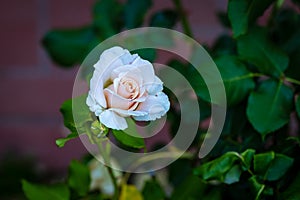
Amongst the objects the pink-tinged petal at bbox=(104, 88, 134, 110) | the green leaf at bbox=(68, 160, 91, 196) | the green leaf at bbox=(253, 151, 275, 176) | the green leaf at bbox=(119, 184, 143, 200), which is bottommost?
the green leaf at bbox=(119, 184, 143, 200)

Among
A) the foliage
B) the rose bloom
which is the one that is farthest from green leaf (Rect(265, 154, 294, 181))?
the rose bloom

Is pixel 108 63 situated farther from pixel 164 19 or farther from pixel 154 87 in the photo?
pixel 164 19

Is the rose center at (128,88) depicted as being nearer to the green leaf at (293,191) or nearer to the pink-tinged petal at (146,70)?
the pink-tinged petal at (146,70)

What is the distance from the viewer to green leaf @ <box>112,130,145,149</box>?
0.33 metres

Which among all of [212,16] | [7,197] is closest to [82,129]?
[7,197]

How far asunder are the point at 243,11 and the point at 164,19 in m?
0.19

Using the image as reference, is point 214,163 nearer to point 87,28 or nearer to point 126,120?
point 126,120

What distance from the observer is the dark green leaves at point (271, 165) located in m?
0.37

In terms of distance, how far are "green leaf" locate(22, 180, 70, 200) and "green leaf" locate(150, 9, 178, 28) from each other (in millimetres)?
219

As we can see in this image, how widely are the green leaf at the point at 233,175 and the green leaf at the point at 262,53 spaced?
0.32ft

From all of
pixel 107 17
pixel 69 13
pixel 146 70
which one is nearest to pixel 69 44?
pixel 107 17

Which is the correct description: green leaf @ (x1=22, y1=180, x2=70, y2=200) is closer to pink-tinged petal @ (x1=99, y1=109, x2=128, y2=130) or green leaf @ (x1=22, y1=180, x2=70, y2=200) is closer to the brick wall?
pink-tinged petal @ (x1=99, y1=109, x2=128, y2=130)

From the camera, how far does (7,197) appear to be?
0.94m

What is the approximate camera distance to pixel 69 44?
0.59 m
